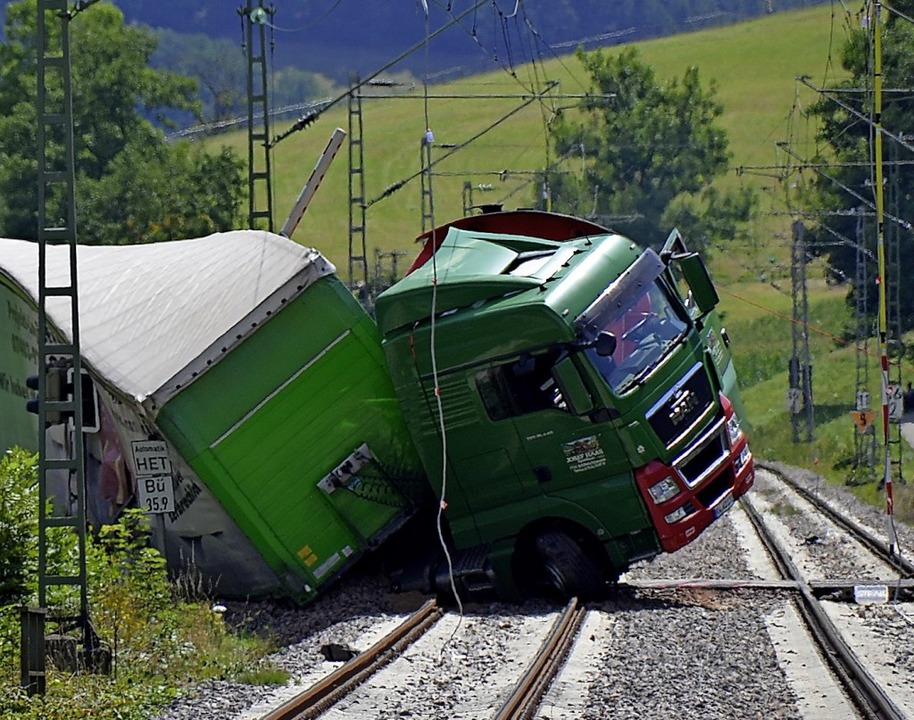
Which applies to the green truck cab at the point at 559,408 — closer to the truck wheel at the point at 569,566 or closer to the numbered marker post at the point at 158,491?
the truck wheel at the point at 569,566

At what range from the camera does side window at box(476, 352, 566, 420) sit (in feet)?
50.4

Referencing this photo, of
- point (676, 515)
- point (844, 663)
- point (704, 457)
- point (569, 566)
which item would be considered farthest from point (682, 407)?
point (844, 663)

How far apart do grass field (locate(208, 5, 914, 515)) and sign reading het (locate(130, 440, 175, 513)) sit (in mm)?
20500

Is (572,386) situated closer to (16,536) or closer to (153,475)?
(153,475)

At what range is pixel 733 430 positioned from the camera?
16859 millimetres

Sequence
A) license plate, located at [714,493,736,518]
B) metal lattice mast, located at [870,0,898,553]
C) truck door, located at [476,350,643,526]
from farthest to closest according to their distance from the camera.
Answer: metal lattice mast, located at [870,0,898,553] → license plate, located at [714,493,736,518] → truck door, located at [476,350,643,526]

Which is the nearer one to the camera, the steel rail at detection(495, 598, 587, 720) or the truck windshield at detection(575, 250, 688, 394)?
the steel rail at detection(495, 598, 587, 720)

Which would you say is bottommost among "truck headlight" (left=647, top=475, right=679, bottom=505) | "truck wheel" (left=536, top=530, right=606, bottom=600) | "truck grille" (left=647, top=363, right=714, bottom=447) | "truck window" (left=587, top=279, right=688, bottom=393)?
"truck wheel" (left=536, top=530, right=606, bottom=600)

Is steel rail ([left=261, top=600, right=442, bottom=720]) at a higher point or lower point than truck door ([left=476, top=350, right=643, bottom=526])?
lower

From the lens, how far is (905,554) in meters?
19.9

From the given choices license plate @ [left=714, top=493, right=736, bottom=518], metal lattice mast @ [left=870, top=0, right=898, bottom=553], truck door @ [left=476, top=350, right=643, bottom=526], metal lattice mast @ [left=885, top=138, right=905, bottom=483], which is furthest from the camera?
metal lattice mast @ [left=885, top=138, right=905, bottom=483]

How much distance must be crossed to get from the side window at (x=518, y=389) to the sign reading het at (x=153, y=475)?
10.8 ft

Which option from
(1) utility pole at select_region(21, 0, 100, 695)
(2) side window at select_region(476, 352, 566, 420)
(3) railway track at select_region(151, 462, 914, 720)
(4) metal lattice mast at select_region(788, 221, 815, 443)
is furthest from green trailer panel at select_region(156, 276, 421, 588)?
(4) metal lattice mast at select_region(788, 221, 815, 443)

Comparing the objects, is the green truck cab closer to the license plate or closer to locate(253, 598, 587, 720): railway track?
the license plate
